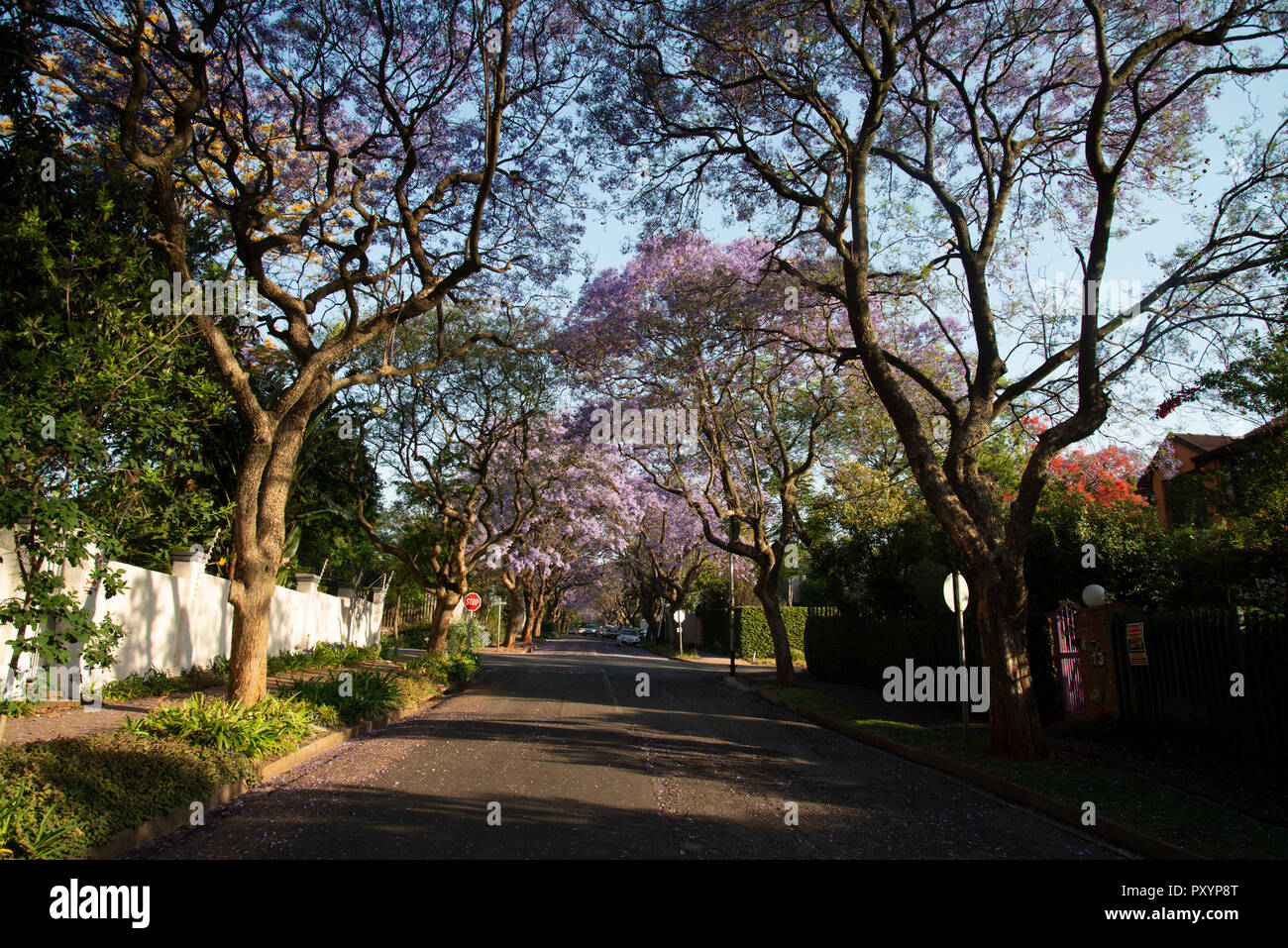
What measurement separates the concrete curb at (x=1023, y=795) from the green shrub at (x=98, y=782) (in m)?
7.18

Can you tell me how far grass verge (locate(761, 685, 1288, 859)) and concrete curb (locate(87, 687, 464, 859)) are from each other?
7244 mm

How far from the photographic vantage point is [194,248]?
14.7 metres

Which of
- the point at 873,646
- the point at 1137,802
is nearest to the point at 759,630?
the point at 873,646

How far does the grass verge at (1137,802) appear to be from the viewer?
19.3 ft

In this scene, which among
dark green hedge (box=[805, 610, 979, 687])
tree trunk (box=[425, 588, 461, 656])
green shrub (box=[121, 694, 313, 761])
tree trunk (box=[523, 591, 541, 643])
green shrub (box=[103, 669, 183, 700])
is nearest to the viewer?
green shrub (box=[121, 694, 313, 761])

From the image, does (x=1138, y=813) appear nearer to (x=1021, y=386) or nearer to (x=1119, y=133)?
(x=1021, y=386)

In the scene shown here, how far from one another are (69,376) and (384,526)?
47004 mm

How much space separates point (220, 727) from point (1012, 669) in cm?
867

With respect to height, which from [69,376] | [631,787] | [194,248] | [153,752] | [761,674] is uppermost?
[194,248]

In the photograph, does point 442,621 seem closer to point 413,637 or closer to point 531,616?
point 413,637

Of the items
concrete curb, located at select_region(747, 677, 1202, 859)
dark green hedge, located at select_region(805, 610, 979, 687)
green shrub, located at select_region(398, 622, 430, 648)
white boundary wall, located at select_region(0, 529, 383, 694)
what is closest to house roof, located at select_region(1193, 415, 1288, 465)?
concrete curb, located at select_region(747, 677, 1202, 859)

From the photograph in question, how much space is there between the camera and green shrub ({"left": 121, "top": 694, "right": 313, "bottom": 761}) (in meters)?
7.96

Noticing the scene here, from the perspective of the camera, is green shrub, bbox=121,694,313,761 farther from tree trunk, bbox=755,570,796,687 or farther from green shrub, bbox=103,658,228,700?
tree trunk, bbox=755,570,796,687
